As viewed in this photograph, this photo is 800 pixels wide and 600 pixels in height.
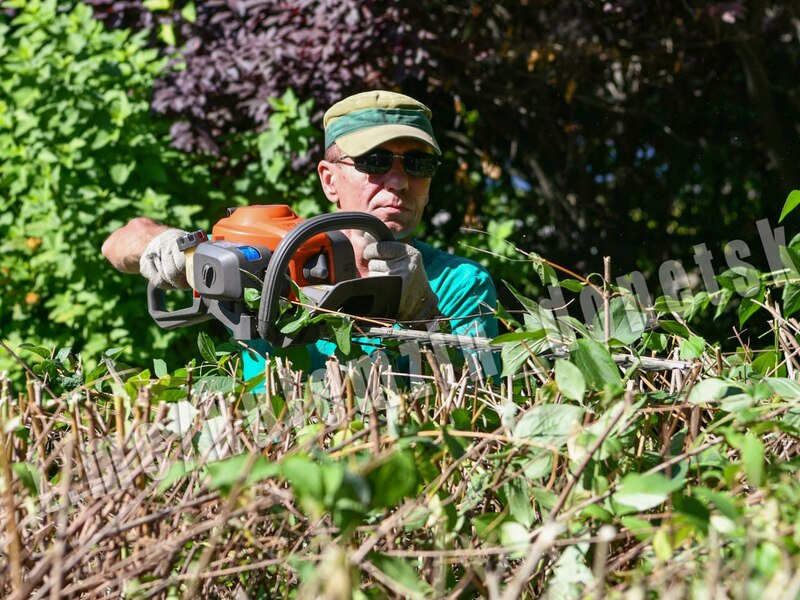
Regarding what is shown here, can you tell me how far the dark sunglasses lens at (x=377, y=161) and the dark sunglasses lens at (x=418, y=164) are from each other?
0.19ft

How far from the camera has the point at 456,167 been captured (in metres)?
6.95

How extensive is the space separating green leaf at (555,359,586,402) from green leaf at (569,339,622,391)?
0.10 ft

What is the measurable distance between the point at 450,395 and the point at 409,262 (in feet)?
2.73

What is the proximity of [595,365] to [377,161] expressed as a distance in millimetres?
1673

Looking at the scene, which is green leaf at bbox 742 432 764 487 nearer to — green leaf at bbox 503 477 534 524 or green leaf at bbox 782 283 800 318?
green leaf at bbox 503 477 534 524

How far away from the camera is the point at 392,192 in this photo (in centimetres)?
289

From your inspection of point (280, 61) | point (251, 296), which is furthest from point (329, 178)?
point (280, 61)

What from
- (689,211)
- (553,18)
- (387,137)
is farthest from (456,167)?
(387,137)

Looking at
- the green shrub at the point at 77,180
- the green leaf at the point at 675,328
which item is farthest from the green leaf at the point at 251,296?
the green shrub at the point at 77,180

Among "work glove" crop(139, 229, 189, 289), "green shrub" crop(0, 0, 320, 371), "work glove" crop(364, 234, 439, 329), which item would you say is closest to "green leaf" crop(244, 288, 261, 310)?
"work glove" crop(364, 234, 439, 329)

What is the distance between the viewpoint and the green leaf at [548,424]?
48.4 inches

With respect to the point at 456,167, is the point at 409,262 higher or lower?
higher

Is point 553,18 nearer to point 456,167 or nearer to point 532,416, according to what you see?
point 456,167

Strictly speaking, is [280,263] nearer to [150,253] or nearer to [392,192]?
[150,253]
